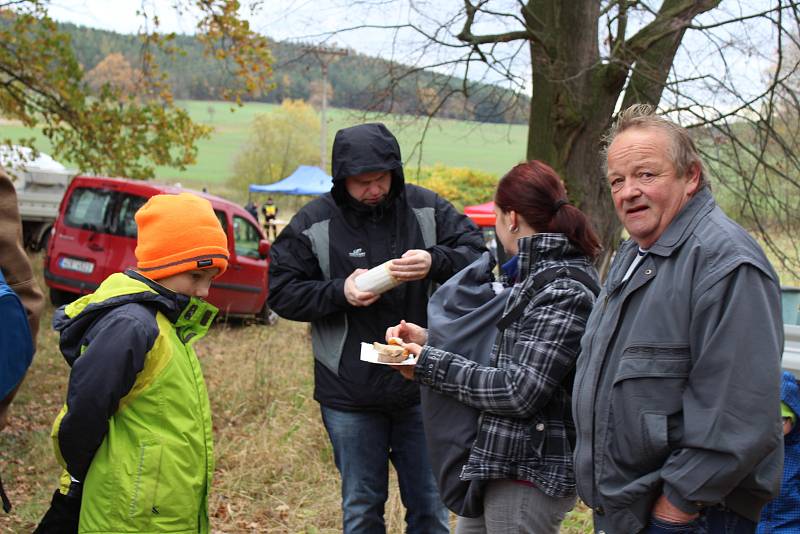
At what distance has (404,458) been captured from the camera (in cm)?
339

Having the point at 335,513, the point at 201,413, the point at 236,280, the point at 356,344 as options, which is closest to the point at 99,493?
the point at 201,413

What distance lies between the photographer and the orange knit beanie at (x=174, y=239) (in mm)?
2736

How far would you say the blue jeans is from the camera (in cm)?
331

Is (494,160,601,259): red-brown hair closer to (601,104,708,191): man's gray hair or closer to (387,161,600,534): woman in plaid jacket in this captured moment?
(387,161,600,534): woman in plaid jacket

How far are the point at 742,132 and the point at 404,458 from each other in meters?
4.32

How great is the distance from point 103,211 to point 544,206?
9841 mm

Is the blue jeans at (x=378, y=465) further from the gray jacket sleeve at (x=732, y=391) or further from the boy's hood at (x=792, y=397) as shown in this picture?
the gray jacket sleeve at (x=732, y=391)

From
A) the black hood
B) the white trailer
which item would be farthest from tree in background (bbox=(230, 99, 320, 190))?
the black hood

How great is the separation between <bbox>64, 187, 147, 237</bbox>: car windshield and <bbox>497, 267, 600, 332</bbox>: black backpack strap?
30.7 feet

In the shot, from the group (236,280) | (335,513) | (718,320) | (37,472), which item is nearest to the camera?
(718,320)

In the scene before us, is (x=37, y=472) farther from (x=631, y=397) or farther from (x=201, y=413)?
(x=631, y=397)

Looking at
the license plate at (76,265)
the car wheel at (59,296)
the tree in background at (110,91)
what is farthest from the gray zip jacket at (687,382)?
the car wheel at (59,296)

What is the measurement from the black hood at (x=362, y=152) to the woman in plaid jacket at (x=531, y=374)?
740 millimetres

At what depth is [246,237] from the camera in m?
13.3
